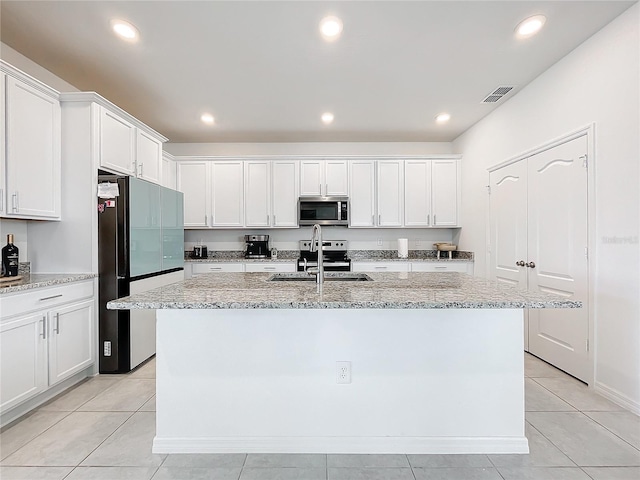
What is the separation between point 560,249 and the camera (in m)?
2.81

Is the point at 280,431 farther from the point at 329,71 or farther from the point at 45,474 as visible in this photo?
the point at 329,71

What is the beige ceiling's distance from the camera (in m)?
2.20

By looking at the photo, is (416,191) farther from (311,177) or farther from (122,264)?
(122,264)

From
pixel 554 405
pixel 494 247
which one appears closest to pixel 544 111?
pixel 494 247

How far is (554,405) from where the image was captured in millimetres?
2258

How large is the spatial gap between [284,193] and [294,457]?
358cm

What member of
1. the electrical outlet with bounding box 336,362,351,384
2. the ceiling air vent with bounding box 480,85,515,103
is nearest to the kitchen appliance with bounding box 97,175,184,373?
the electrical outlet with bounding box 336,362,351,384

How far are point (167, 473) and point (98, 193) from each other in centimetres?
223

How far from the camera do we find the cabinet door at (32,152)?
2285 mm

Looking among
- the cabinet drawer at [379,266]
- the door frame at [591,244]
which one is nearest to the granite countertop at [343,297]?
the door frame at [591,244]

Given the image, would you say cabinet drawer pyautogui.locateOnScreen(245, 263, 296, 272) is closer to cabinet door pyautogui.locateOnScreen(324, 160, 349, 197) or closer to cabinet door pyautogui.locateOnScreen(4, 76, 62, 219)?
cabinet door pyautogui.locateOnScreen(324, 160, 349, 197)

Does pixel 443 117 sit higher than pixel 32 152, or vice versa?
pixel 443 117

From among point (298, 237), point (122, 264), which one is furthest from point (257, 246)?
point (122, 264)

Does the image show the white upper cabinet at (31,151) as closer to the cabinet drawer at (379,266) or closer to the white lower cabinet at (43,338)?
the white lower cabinet at (43,338)
